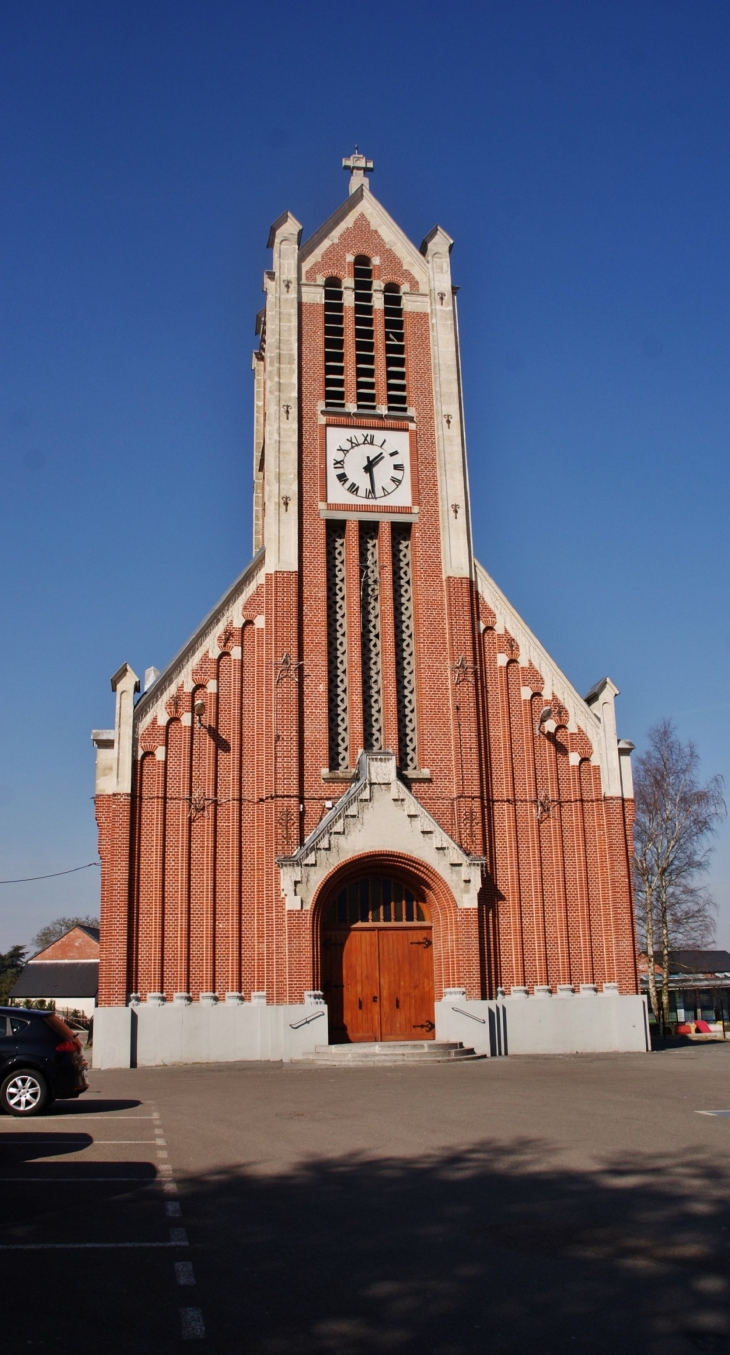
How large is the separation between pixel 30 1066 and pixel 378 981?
11530 mm

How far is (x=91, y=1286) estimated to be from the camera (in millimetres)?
6738

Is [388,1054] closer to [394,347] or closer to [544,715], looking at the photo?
[544,715]

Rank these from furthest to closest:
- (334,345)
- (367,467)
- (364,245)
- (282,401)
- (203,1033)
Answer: (364,245)
(334,345)
(367,467)
(282,401)
(203,1033)

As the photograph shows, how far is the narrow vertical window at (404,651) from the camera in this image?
27141mm

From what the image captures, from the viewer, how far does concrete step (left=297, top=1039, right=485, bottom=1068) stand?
888 inches

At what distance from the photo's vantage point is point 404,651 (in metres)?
28.0


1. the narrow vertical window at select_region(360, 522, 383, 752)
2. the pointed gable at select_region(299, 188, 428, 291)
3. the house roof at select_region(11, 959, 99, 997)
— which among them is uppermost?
the pointed gable at select_region(299, 188, 428, 291)

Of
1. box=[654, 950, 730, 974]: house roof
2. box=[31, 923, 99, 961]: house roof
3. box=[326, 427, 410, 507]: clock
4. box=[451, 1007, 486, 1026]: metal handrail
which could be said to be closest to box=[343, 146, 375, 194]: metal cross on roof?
box=[326, 427, 410, 507]: clock

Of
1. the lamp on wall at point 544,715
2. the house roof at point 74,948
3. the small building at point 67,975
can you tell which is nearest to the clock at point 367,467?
the lamp on wall at point 544,715

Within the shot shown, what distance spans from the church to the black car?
9091 mm

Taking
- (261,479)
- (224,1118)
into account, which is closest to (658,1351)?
(224,1118)

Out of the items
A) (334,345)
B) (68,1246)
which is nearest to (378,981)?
(334,345)

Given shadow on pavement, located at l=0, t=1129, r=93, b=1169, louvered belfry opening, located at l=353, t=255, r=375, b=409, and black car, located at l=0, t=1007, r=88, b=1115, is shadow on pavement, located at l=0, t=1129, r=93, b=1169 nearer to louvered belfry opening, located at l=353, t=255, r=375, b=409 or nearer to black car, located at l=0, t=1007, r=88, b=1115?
black car, located at l=0, t=1007, r=88, b=1115

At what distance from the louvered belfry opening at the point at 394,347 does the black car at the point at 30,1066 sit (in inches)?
754
